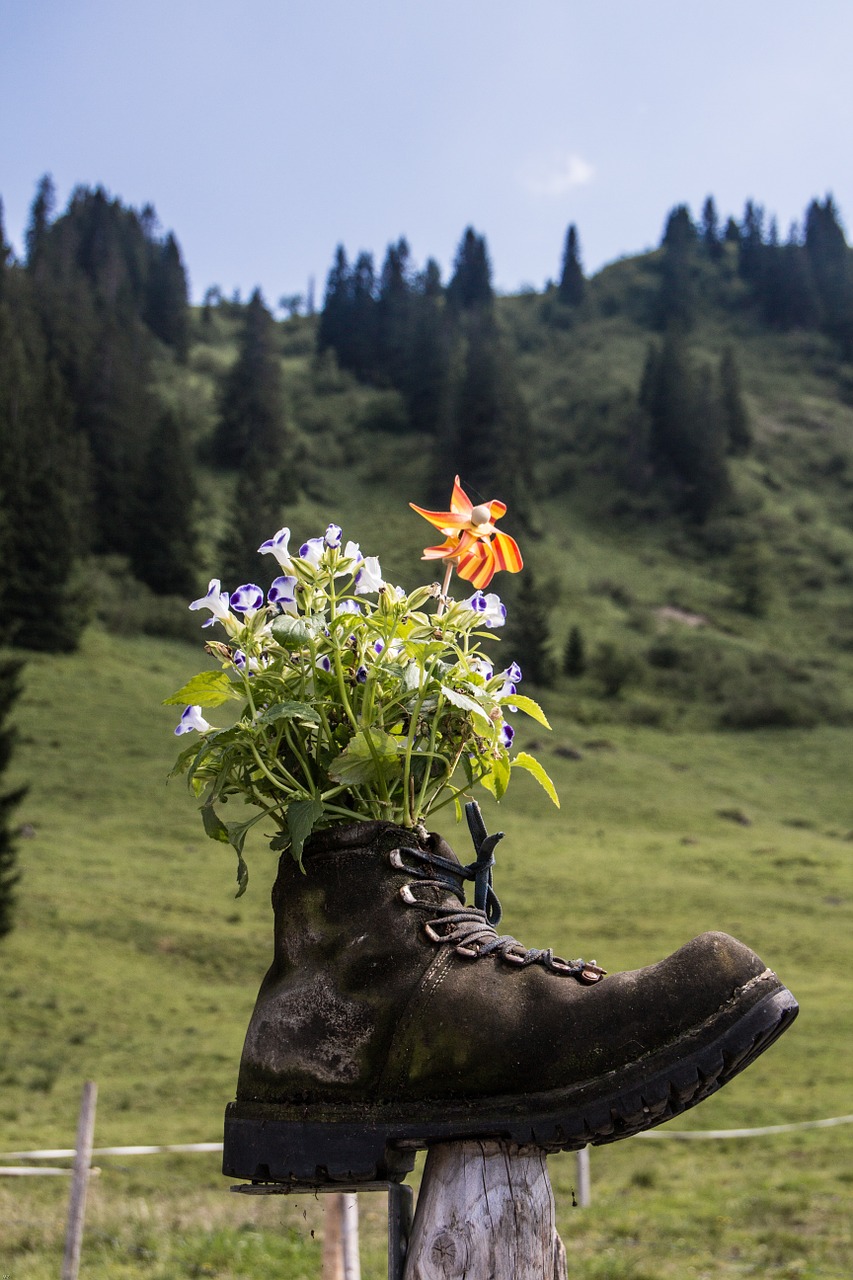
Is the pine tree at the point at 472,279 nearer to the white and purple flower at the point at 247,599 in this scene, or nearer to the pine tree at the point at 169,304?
the pine tree at the point at 169,304

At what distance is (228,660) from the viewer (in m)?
2.16

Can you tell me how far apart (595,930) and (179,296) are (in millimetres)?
96093

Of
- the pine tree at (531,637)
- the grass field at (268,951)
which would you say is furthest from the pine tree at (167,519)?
the pine tree at (531,637)

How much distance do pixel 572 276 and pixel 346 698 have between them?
14071 cm

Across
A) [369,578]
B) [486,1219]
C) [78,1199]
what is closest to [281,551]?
[369,578]

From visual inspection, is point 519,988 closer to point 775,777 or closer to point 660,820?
point 660,820

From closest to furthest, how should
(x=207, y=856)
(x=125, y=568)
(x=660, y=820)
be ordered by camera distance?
(x=207, y=856) < (x=660, y=820) < (x=125, y=568)

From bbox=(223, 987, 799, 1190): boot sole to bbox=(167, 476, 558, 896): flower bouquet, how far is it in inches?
16.5

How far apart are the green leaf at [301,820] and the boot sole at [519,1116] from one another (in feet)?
1.35

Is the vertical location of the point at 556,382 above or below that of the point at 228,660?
above

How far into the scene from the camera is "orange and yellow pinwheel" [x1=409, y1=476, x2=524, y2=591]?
2.23 metres

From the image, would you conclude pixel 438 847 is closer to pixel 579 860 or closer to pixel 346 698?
pixel 346 698

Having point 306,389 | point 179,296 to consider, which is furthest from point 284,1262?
point 179,296

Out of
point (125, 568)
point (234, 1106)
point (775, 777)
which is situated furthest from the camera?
point (125, 568)
